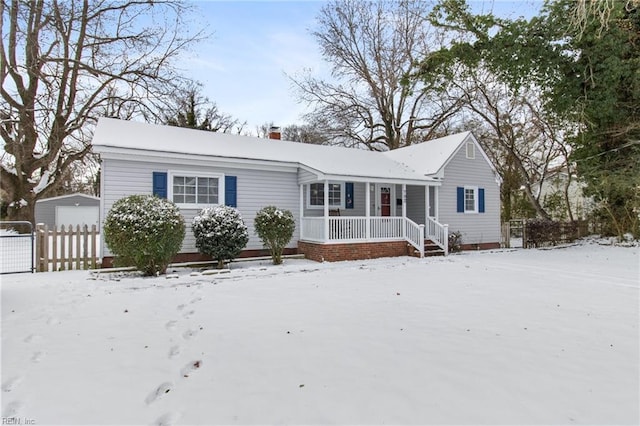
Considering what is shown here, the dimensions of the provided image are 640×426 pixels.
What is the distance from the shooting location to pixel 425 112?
26797 millimetres

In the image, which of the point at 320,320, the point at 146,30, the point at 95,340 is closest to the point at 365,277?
the point at 320,320

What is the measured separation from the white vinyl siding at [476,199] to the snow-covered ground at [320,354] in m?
7.68

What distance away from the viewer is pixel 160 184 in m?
10.6

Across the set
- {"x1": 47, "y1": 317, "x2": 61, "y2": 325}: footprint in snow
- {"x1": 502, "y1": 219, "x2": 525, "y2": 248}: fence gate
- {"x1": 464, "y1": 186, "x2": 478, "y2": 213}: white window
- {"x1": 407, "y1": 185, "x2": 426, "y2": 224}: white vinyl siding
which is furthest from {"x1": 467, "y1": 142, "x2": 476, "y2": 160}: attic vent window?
{"x1": 47, "y1": 317, "x2": 61, "y2": 325}: footprint in snow

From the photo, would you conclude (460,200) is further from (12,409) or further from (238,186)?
(12,409)

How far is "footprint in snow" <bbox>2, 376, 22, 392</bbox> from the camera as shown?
311 centimetres

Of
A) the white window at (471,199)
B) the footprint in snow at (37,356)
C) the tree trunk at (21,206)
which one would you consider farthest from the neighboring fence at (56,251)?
the white window at (471,199)

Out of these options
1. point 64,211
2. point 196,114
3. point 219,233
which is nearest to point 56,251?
point 219,233

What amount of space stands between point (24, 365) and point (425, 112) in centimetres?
2717

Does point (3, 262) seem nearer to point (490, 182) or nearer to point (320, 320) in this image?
point (320, 320)

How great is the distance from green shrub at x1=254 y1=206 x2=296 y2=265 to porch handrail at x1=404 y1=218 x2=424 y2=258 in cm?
467

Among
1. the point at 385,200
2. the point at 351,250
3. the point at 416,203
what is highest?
the point at 385,200

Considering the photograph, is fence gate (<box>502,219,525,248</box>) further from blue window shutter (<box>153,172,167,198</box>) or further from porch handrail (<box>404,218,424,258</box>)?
blue window shutter (<box>153,172,167,198</box>)

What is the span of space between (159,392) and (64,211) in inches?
1103
